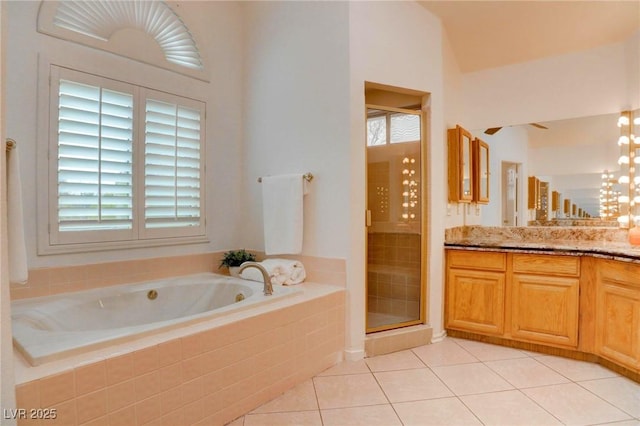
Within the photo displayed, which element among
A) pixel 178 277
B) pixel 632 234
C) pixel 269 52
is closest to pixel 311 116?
pixel 269 52

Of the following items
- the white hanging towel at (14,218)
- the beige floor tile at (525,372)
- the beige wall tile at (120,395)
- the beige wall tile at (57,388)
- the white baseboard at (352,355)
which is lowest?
the beige floor tile at (525,372)

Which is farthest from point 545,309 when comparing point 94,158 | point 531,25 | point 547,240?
point 94,158

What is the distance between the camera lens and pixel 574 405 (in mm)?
1990

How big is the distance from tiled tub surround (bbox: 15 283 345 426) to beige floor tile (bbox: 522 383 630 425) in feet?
4.32

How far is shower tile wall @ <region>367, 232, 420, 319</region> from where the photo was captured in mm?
3021

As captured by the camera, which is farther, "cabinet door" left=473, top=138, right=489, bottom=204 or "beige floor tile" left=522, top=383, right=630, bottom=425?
"cabinet door" left=473, top=138, right=489, bottom=204

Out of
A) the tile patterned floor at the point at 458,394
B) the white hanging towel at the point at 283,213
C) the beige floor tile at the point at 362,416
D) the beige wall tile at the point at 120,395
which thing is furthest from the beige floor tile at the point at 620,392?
the beige wall tile at the point at 120,395

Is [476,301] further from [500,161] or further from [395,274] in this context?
[500,161]

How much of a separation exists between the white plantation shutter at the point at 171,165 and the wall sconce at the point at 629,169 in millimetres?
3622

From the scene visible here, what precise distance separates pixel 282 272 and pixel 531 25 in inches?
114

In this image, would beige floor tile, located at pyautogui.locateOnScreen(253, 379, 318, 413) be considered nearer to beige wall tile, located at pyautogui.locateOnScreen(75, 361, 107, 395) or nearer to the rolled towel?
the rolled towel

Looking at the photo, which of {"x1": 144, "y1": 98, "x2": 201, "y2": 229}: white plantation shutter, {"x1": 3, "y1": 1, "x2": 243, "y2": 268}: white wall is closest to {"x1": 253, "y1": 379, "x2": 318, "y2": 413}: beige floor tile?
{"x1": 3, "y1": 1, "x2": 243, "y2": 268}: white wall

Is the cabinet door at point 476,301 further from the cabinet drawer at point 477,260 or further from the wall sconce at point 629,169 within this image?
the wall sconce at point 629,169

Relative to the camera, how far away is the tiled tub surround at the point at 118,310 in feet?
4.81
